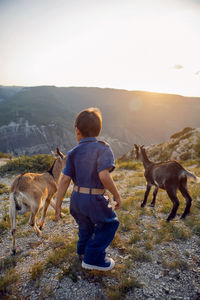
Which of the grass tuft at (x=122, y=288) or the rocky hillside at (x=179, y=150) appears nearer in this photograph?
the grass tuft at (x=122, y=288)

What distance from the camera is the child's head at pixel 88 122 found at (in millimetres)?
2707

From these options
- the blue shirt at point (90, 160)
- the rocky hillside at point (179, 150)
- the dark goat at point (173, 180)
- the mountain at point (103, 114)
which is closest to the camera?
the blue shirt at point (90, 160)

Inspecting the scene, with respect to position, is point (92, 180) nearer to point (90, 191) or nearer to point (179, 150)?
point (90, 191)

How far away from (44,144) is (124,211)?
209 ft

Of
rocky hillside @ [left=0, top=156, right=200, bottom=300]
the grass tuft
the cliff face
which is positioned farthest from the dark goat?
the cliff face

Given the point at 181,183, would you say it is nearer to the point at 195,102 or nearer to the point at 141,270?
the point at 141,270

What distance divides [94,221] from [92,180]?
665 mm

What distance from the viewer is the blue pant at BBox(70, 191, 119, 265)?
9.10 feet

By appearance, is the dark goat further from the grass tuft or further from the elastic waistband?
the elastic waistband

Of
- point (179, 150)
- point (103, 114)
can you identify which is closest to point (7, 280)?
point (179, 150)

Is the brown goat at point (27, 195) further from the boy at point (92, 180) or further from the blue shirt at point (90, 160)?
the blue shirt at point (90, 160)

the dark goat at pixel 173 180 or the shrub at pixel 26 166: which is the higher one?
the dark goat at pixel 173 180

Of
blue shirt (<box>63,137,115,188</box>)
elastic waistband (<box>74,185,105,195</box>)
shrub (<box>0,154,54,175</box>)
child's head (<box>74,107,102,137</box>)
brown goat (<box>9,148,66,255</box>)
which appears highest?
child's head (<box>74,107,102,137</box>)

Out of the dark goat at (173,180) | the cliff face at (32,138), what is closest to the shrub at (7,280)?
the dark goat at (173,180)
